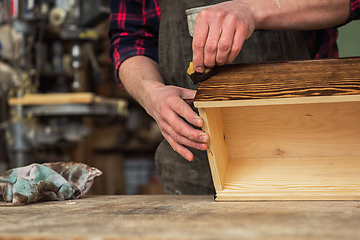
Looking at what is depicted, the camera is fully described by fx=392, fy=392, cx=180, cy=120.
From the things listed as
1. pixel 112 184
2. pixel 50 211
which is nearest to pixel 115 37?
pixel 50 211


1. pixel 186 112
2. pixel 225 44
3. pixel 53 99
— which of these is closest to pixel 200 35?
pixel 225 44

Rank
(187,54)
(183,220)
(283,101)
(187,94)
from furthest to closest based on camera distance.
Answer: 1. (187,54)
2. (187,94)
3. (283,101)
4. (183,220)

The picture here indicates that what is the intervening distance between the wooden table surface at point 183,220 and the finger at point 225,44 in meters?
0.33

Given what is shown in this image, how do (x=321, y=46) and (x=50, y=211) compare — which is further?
(x=321, y=46)

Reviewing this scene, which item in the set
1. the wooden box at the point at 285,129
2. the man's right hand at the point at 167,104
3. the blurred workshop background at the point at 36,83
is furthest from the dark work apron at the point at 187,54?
the blurred workshop background at the point at 36,83

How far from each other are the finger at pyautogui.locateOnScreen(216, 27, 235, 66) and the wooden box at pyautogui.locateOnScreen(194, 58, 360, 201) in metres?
0.04

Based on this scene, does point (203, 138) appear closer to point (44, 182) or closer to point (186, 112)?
point (186, 112)

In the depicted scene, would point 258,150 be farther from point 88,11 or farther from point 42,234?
point 88,11

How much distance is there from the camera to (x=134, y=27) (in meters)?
1.43

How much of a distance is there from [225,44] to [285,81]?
15 cm

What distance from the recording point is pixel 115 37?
4.78ft

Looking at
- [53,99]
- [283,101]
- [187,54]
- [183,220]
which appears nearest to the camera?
[183,220]

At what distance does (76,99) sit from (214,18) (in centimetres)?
181

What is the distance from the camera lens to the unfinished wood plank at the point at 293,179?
2.99 ft
